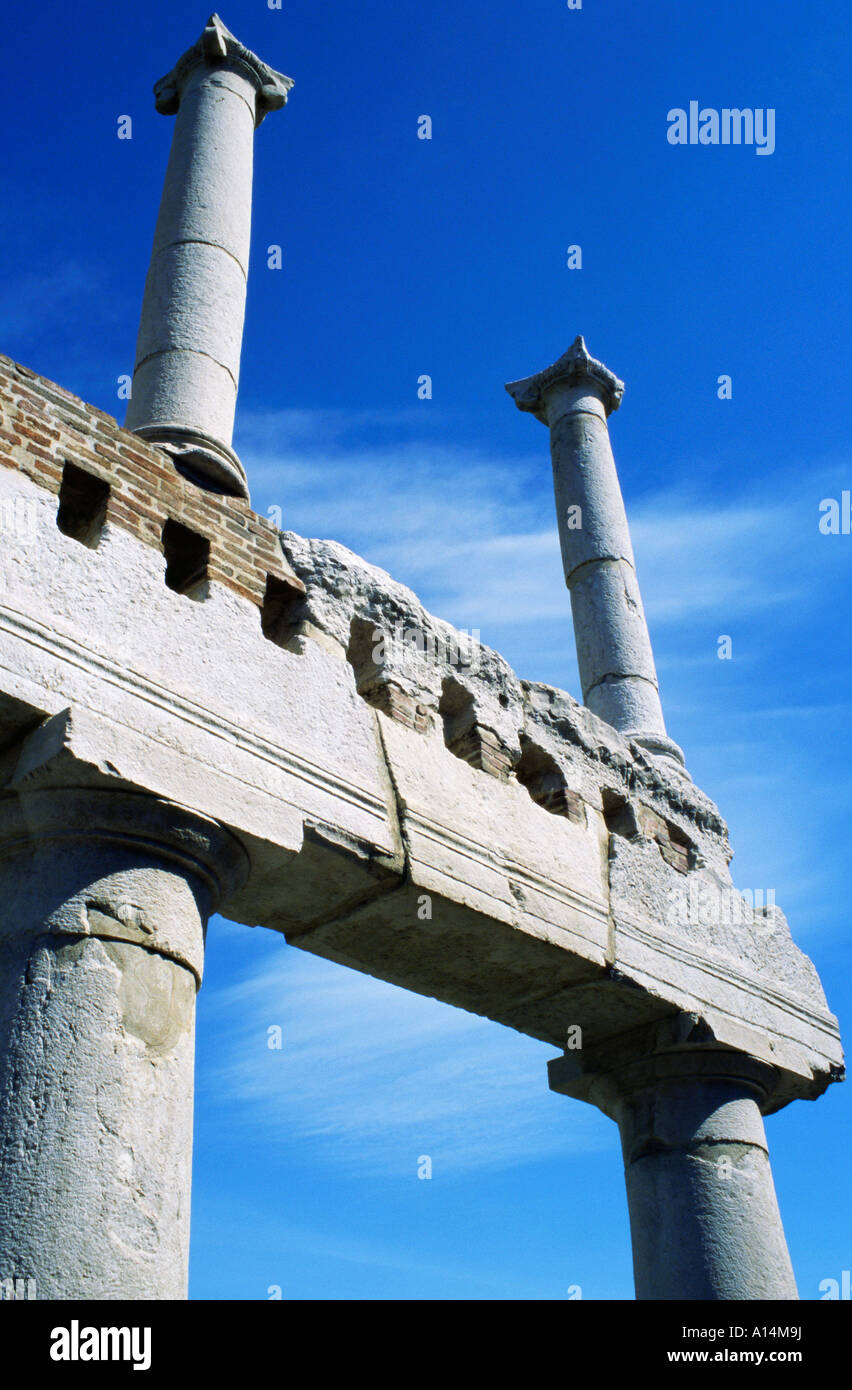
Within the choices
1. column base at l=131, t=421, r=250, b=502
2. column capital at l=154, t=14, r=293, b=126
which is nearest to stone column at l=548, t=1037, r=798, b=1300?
column base at l=131, t=421, r=250, b=502

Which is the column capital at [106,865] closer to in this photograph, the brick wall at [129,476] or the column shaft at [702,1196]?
the brick wall at [129,476]

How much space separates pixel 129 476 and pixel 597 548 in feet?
14.7

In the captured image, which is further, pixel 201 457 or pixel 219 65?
pixel 219 65

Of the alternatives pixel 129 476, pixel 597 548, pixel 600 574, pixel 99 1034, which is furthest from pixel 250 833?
pixel 597 548

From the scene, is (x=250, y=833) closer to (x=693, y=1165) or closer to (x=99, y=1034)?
(x=99, y=1034)

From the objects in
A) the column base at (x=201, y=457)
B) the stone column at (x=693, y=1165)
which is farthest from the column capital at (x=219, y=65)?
the stone column at (x=693, y=1165)

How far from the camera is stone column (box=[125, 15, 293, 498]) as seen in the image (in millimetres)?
5863

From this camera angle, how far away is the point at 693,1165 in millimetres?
6184

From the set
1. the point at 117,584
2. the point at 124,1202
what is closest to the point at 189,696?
the point at 117,584

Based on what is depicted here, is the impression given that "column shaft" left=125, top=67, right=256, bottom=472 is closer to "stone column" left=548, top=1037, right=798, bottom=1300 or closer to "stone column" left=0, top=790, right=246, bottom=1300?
"stone column" left=0, top=790, right=246, bottom=1300

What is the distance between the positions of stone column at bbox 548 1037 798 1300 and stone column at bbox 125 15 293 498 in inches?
139

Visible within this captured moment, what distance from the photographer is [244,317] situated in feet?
21.9

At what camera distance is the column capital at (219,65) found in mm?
7316
